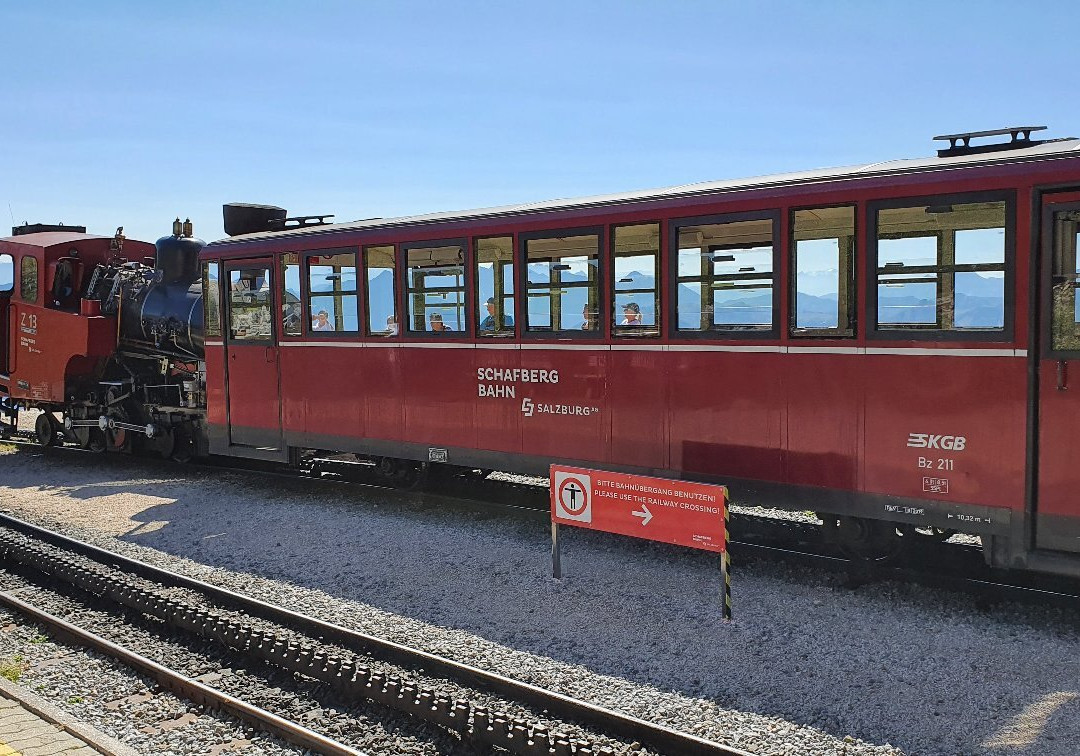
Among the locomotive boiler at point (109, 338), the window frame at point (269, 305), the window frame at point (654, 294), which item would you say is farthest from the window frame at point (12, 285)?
the window frame at point (654, 294)

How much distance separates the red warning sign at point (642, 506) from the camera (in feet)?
24.3

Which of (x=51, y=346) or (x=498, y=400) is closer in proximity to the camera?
(x=498, y=400)

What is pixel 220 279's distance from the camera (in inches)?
508

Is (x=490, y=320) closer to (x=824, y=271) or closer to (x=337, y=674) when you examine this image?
(x=824, y=271)

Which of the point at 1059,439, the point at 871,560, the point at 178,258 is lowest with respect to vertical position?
the point at 871,560

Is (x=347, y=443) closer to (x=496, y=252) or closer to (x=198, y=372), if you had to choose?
(x=496, y=252)

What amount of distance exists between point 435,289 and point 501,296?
3.23 ft

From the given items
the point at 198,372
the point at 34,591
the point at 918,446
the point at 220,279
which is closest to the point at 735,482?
the point at 918,446

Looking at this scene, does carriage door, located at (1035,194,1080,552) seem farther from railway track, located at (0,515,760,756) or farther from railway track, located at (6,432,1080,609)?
railway track, located at (0,515,760,756)

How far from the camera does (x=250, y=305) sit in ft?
41.1

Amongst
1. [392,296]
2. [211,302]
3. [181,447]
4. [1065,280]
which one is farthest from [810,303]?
[181,447]

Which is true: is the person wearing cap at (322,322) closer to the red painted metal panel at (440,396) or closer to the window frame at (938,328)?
the red painted metal panel at (440,396)

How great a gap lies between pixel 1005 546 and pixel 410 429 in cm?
644

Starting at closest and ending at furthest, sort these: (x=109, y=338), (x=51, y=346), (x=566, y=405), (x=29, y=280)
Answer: (x=566, y=405), (x=109, y=338), (x=51, y=346), (x=29, y=280)
